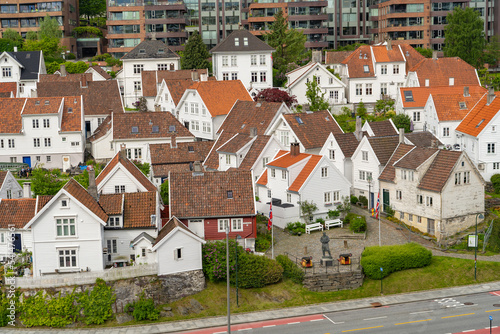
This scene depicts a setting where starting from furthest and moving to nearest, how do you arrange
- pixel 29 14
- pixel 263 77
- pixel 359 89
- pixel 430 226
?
1. pixel 29 14
2. pixel 263 77
3. pixel 359 89
4. pixel 430 226

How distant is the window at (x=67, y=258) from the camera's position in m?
57.0

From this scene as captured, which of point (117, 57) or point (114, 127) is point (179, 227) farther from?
point (117, 57)

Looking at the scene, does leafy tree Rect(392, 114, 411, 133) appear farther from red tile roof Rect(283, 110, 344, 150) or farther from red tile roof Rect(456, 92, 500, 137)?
red tile roof Rect(283, 110, 344, 150)

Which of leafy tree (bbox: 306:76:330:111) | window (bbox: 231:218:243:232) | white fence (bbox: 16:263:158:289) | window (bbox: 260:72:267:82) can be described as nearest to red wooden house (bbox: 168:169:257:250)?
window (bbox: 231:218:243:232)

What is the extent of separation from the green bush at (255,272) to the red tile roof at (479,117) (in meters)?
32.5

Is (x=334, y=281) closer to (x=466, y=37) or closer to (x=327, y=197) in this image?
(x=327, y=197)

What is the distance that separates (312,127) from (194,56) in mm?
46972

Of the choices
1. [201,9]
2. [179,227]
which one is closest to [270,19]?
[201,9]

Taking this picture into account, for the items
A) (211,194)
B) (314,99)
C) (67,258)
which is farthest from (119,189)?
(314,99)

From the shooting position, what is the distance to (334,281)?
59344mm

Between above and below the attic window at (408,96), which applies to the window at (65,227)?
below

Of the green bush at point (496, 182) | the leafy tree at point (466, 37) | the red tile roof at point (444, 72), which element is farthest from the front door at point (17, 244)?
the leafy tree at point (466, 37)

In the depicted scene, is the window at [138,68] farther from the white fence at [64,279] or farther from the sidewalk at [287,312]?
the sidewalk at [287,312]

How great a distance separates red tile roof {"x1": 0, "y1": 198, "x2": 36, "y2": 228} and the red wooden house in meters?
10.9
